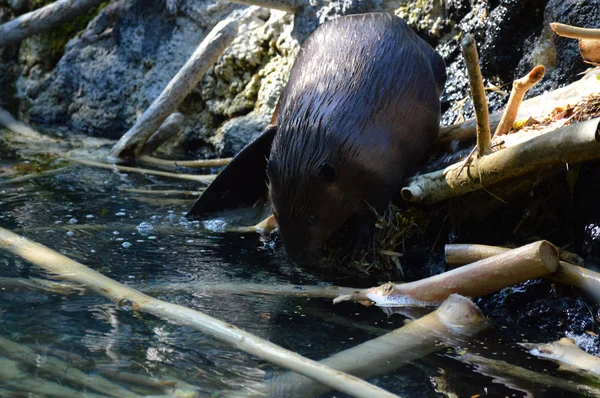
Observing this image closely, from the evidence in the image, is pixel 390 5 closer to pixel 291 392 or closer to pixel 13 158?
pixel 13 158

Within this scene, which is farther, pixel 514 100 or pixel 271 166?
pixel 271 166

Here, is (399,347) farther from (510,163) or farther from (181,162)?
(181,162)

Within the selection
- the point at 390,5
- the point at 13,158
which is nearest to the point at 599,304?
the point at 390,5

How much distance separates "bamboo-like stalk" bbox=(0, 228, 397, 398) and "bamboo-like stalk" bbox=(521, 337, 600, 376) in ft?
2.97

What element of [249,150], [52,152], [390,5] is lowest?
[52,152]

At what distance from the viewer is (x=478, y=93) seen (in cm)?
322

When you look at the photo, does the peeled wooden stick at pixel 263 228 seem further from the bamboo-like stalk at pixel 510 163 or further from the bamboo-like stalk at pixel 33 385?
the bamboo-like stalk at pixel 33 385

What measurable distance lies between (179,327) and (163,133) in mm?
4793

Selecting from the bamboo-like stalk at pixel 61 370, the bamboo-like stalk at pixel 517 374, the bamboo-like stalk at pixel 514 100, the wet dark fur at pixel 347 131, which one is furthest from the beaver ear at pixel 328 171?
the bamboo-like stalk at pixel 61 370

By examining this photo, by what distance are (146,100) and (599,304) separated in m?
6.54

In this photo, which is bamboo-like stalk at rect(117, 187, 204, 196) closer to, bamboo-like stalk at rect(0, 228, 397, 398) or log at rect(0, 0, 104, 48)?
bamboo-like stalk at rect(0, 228, 397, 398)

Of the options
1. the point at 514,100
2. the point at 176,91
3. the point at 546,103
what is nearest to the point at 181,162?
the point at 176,91

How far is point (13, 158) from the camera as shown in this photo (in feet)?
23.1

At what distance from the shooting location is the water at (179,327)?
2.58 meters
